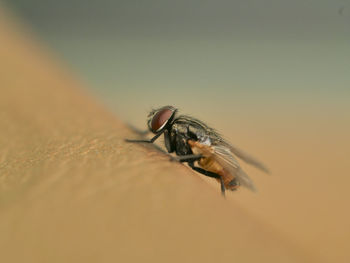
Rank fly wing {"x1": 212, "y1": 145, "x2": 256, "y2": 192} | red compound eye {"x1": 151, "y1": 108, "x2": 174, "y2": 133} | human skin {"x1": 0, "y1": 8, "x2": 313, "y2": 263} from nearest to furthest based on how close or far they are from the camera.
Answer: human skin {"x1": 0, "y1": 8, "x2": 313, "y2": 263}
fly wing {"x1": 212, "y1": 145, "x2": 256, "y2": 192}
red compound eye {"x1": 151, "y1": 108, "x2": 174, "y2": 133}

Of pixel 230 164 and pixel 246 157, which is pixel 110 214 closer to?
pixel 230 164

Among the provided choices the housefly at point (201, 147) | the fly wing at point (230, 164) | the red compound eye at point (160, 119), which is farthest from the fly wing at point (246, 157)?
the red compound eye at point (160, 119)

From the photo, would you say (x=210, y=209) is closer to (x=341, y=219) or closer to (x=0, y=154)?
(x=0, y=154)

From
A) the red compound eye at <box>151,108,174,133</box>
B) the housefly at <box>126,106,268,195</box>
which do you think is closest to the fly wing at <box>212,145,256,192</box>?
the housefly at <box>126,106,268,195</box>

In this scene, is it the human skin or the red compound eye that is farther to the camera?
the red compound eye

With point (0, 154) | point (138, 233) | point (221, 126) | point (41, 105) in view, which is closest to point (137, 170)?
point (138, 233)

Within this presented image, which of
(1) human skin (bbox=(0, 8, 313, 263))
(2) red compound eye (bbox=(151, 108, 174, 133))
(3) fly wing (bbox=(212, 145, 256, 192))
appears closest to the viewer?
(1) human skin (bbox=(0, 8, 313, 263))

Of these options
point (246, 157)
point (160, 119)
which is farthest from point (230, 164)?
point (160, 119)

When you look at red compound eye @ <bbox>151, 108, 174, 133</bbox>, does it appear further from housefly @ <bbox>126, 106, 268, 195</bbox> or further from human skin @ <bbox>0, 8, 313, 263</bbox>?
human skin @ <bbox>0, 8, 313, 263</bbox>
